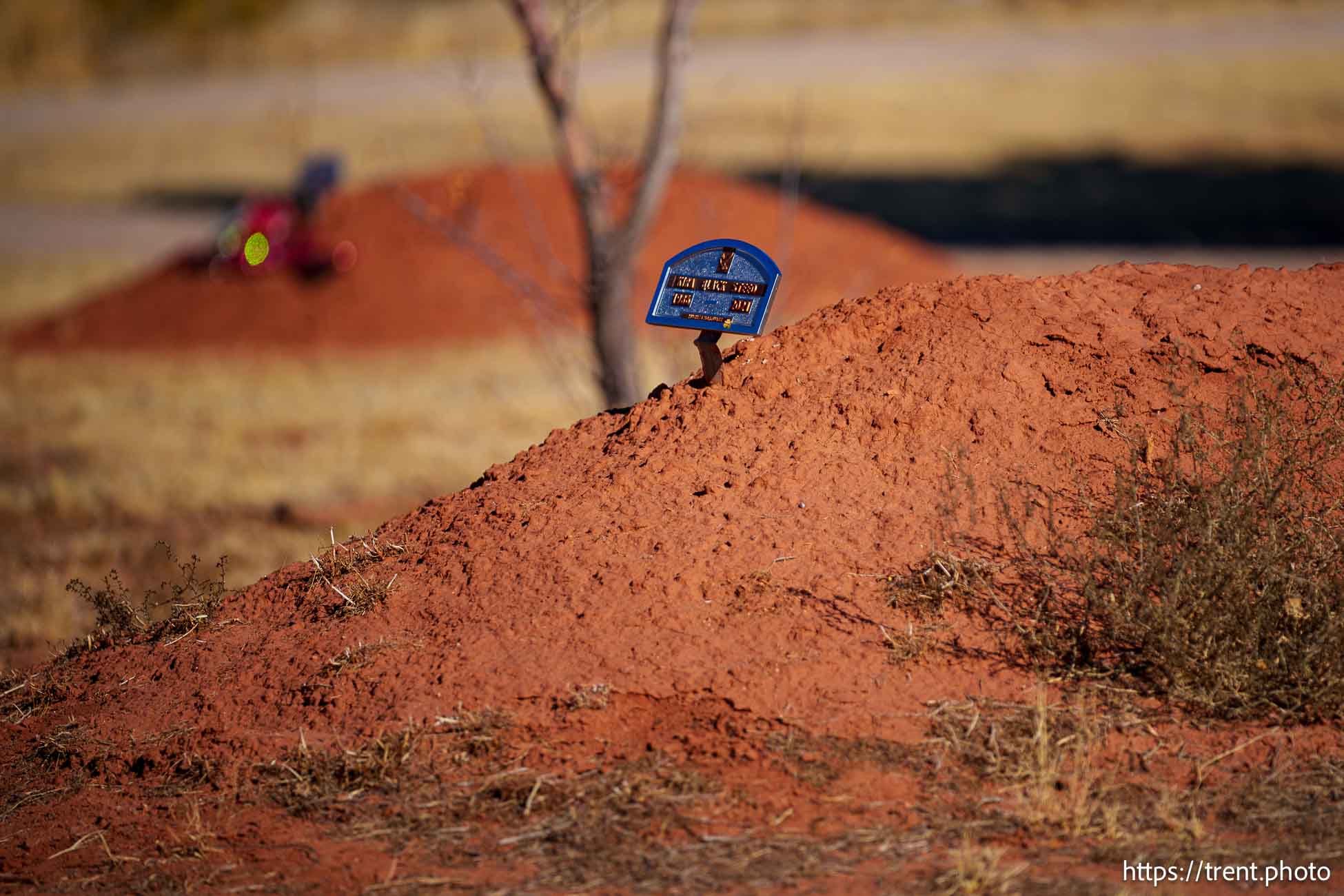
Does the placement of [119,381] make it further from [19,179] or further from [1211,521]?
[19,179]

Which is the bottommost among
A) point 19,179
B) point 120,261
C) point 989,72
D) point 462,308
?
point 462,308

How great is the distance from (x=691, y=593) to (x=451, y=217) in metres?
10.5

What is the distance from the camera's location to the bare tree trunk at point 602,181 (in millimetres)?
7305

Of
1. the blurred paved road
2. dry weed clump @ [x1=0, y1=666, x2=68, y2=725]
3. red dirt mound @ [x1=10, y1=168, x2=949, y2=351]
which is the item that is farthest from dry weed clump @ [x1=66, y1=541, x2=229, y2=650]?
the blurred paved road

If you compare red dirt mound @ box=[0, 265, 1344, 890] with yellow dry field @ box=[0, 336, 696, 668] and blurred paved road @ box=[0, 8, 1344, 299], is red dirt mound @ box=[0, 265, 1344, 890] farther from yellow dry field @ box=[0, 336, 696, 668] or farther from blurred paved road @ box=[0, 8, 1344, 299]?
blurred paved road @ box=[0, 8, 1344, 299]

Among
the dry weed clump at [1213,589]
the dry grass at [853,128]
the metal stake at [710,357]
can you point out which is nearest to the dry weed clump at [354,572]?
the metal stake at [710,357]

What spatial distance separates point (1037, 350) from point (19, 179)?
29712mm

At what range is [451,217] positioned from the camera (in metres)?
14.4

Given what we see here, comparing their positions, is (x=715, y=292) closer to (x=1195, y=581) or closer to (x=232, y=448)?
(x=1195, y=581)

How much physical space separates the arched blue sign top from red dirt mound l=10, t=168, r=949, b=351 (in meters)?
8.94

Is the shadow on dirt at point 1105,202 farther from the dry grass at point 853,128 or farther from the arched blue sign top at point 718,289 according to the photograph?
the arched blue sign top at point 718,289

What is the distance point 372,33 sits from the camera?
2243 inches

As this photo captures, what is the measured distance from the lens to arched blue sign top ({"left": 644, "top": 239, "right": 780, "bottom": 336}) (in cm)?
473

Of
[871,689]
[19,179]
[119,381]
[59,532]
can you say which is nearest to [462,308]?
[119,381]
